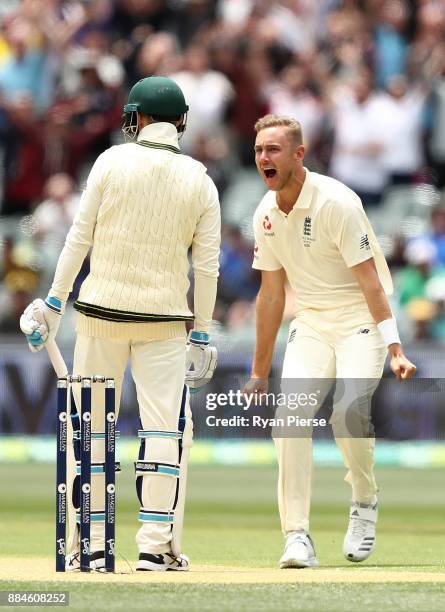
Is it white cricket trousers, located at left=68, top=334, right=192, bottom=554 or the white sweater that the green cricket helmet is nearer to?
the white sweater

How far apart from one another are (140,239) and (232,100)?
30.1 ft

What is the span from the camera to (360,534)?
700 cm

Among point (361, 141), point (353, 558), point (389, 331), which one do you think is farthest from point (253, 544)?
point (361, 141)

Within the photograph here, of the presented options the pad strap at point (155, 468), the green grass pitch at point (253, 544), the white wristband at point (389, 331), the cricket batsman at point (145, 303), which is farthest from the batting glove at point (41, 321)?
the white wristband at point (389, 331)

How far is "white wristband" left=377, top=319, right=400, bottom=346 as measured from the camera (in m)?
6.66

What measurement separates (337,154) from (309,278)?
320 inches

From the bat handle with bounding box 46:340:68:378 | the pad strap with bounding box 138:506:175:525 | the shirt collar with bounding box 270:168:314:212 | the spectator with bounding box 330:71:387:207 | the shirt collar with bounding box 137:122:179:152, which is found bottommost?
the pad strap with bounding box 138:506:175:525

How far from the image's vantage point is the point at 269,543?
822 cm

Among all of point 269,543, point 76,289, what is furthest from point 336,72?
point 269,543

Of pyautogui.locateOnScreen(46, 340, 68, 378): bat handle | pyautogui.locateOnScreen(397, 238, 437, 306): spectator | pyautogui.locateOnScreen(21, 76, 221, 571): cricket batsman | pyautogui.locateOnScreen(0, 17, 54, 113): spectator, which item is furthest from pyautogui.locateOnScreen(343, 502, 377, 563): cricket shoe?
pyautogui.locateOnScreen(0, 17, 54, 113): spectator

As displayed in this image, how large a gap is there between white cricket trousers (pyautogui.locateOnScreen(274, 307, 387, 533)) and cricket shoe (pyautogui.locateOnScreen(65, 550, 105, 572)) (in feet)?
3.27

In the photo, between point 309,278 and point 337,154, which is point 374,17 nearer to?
point 337,154

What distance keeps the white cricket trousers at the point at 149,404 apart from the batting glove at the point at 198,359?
0.29ft

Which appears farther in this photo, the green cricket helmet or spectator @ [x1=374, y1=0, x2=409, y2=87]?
spectator @ [x1=374, y1=0, x2=409, y2=87]
